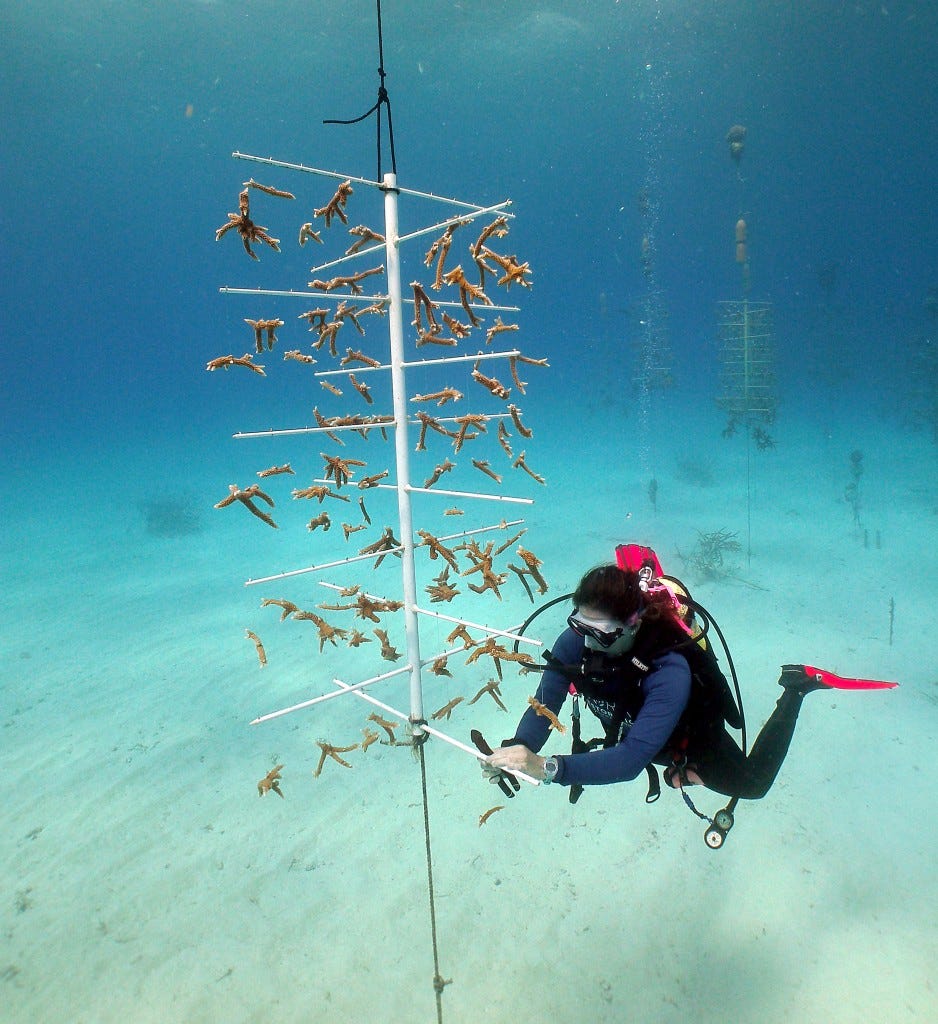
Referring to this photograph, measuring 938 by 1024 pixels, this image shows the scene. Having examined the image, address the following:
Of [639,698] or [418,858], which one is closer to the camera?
[639,698]

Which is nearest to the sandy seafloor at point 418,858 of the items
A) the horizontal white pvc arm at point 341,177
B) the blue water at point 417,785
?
the blue water at point 417,785

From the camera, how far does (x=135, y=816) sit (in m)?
7.20

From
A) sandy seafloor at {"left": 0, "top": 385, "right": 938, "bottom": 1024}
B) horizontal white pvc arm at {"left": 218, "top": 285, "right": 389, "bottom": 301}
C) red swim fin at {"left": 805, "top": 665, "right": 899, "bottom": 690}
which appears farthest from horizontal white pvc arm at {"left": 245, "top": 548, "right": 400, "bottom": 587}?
sandy seafloor at {"left": 0, "top": 385, "right": 938, "bottom": 1024}

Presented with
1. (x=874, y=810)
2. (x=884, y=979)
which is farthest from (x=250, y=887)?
(x=874, y=810)

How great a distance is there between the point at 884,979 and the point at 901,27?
67108mm

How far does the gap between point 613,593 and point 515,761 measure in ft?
3.40

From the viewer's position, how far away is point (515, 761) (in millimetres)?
2457

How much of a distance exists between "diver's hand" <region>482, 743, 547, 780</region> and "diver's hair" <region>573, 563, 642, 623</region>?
870mm

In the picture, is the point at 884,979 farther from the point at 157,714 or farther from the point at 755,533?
the point at 755,533

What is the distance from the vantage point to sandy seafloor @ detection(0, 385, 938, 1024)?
509 centimetres

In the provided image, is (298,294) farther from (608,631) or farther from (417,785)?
(417,785)

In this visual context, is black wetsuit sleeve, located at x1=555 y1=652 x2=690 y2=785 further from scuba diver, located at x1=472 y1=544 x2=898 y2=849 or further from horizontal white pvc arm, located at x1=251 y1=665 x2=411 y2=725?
horizontal white pvc arm, located at x1=251 y1=665 x2=411 y2=725

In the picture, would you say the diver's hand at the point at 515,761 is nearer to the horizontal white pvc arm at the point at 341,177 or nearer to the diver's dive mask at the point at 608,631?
the diver's dive mask at the point at 608,631

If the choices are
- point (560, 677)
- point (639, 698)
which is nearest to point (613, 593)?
point (639, 698)
